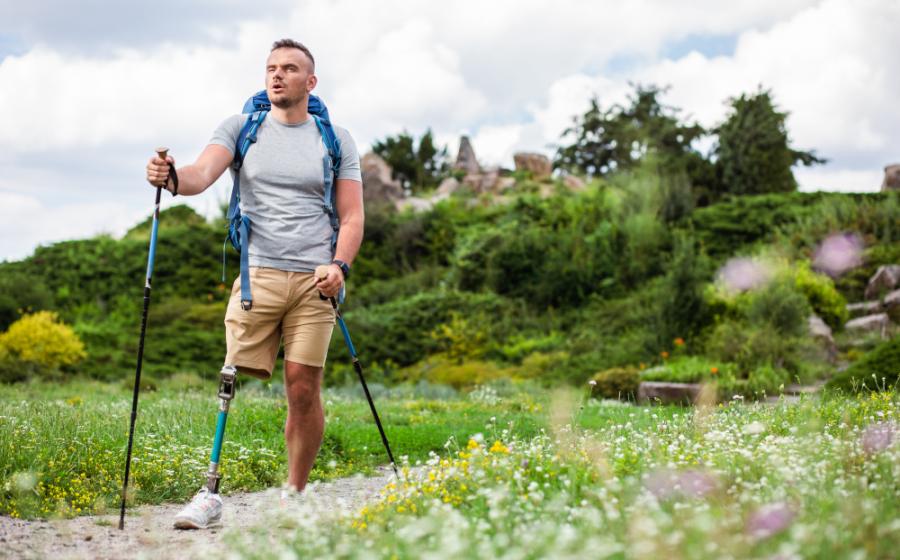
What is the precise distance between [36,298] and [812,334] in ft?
44.6

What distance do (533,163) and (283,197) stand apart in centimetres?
2820

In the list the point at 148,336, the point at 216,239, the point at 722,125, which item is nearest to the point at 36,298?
the point at 148,336

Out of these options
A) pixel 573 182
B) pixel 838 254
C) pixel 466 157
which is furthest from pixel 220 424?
pixel 466 157

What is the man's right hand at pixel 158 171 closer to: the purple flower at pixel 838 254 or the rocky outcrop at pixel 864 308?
the rocky outcrop at pixel 864 308

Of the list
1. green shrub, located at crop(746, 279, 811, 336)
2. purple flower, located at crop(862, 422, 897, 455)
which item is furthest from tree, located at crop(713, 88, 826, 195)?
purple flower, located at crop(862, 422, 897, 455)

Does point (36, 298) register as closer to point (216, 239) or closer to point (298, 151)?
point (216, 239)

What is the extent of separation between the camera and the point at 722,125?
24109 mm

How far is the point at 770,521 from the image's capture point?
260 centimetres

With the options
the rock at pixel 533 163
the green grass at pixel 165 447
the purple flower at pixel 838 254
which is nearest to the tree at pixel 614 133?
the rock at pixel 533 163

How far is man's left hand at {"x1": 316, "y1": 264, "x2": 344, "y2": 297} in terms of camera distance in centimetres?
398

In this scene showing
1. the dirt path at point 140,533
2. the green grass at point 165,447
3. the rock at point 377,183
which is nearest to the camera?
the dirt path at point 140,533

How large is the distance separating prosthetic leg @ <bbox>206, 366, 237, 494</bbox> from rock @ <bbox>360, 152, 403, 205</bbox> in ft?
71.5

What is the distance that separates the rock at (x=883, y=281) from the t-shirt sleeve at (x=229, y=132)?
13.5 metres

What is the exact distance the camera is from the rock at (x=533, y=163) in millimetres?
31703
